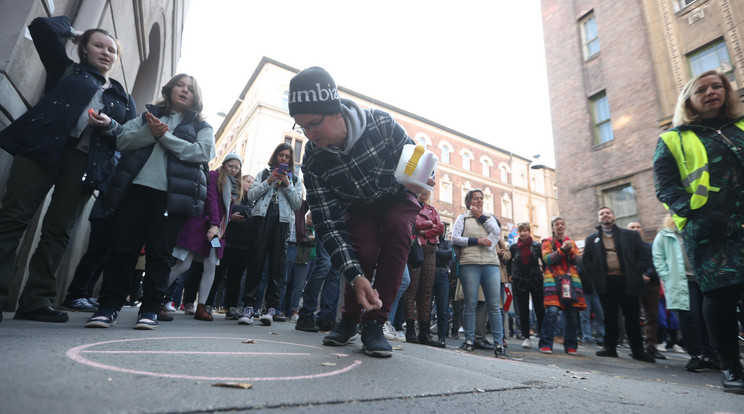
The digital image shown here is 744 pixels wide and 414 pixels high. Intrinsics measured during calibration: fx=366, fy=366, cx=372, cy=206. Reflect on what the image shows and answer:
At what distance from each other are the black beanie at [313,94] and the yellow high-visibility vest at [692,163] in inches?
96.7

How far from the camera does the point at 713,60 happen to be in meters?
11.1

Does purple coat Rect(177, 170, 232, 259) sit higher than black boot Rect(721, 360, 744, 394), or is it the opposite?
purple coat Rect(177, 170, 232, 259)

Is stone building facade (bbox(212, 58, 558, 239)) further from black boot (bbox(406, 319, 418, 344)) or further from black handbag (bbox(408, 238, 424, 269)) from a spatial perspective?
black handbag (bbox(408, 238, 424, 269))

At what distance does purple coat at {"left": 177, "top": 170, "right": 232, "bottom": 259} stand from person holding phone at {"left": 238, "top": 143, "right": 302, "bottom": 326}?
0.49 meters

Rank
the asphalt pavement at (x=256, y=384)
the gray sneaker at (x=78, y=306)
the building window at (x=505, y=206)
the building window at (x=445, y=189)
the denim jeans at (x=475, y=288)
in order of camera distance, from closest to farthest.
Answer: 1. the asphalt pavement at (x=256, y=384)
2. the gray sneaker at (x=78, y=306)
3. the denim jeans at (x=475, y=288)
4. the building window at (x=445, y=189)
5. the building window at (x=505, y=206)

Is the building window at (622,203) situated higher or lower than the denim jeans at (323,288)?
higher

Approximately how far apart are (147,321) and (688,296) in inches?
228

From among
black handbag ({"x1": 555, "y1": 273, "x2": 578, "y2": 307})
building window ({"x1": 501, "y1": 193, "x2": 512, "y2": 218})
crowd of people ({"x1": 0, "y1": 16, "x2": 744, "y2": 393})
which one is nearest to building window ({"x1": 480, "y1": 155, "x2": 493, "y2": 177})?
building window ({"x1": 501, "y1": 193, "x2": 512, "y2": 218})

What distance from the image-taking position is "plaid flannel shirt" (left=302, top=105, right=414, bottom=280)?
2.47 m

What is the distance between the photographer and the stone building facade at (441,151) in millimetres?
24375

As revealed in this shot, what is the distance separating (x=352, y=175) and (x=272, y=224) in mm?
2288

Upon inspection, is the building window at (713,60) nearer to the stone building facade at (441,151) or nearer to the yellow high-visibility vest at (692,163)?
the yellow high-visibility vest at (692,163)

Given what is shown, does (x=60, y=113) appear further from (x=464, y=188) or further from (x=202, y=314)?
(x=464, y=188)

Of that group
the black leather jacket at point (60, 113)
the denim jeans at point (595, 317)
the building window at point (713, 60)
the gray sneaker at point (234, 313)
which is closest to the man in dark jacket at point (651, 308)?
the denim jeans at point (595, 317)
